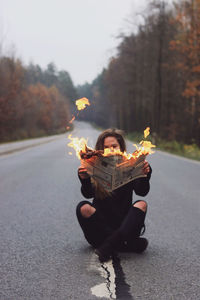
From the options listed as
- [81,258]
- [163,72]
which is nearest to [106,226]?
[81,258]

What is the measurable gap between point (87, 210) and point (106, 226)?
25 centimetres

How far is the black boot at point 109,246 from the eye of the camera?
4.11 metres

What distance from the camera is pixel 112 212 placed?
4258 mm

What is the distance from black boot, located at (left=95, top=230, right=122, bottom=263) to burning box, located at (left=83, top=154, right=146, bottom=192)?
0.54 m

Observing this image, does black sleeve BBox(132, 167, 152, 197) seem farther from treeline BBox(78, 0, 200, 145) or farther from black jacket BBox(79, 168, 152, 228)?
treeline BBox(78, 0, 200, 145)

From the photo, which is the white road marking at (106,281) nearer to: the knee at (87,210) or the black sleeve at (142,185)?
the knee at (87,210)

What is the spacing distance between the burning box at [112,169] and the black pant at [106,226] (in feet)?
1.47

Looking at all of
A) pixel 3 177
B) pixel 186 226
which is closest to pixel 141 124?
pixel 3 177

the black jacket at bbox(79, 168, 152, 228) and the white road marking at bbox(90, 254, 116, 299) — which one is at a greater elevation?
the black jacket at bbox(79, 168, 152, 228)

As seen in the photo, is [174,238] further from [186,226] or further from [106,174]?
[106,174]

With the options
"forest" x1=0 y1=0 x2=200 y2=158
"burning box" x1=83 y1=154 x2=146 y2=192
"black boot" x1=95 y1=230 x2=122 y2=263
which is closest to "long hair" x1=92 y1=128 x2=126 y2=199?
"burning box" x1=83 y1=154 x2=146 y2=192

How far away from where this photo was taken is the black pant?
4.14 metres

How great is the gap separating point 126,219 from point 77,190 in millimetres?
5812

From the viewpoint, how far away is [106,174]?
151 inches
